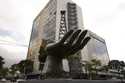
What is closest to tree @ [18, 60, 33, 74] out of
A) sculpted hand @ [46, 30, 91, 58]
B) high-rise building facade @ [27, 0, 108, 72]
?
high-rise building facade @ [27, 0, 108, 72]

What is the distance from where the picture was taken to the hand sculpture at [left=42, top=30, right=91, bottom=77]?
12629 millimetres

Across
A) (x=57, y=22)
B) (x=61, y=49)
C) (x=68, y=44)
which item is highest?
(x=57, y=22)

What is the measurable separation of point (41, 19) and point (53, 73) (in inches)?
3020

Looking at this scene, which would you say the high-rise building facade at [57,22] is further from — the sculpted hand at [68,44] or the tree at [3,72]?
the sculpted hand at [68,44]

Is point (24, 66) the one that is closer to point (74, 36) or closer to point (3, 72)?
point (3, 72)

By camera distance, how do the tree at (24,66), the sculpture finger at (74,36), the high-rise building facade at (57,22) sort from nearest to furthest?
the sculpture finger at (74,36), the tree at (24,66), the high-rise building facade at (57,22)

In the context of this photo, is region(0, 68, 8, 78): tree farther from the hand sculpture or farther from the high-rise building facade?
the hand sculpture

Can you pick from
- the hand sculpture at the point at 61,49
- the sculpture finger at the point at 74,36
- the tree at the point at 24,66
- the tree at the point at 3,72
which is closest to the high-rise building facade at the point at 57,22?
the tree at the point at 3,72

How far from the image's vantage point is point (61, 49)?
13016mm

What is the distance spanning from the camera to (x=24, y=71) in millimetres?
52594

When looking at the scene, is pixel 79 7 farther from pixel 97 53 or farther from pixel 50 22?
pixel 97 53

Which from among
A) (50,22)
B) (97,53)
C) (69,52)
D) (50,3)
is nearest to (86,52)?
(97,53)

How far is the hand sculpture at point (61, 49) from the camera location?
12629 millimetres

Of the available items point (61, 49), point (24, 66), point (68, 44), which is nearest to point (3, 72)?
point (24, 66)
